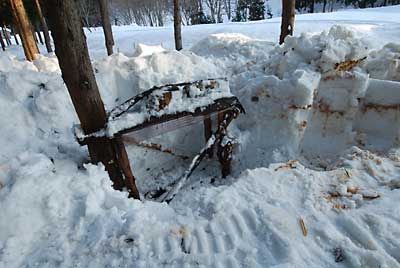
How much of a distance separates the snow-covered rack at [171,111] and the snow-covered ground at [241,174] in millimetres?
576

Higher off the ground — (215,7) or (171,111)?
(215,7)

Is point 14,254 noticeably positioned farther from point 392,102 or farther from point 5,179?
point 392,102

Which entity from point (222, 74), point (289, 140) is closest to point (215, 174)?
point (289, 140)

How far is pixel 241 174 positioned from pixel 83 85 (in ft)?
6.92

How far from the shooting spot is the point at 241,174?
125 inches

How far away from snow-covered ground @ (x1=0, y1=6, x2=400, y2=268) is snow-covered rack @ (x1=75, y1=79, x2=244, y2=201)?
576 millimetres

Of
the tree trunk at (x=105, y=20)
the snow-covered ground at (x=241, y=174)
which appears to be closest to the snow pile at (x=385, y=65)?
the snow-covered ground at (x=241, y=174)

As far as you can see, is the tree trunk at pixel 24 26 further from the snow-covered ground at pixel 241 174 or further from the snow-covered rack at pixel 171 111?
the snow-covered rack at pixel 171 111

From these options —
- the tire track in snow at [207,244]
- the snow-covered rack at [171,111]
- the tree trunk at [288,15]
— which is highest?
the tree trunk at [288,15]

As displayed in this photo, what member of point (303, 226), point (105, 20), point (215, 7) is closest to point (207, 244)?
point (303, 226)

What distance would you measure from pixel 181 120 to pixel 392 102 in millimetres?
3535

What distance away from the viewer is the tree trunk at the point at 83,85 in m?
2.48

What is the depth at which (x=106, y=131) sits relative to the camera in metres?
3.12

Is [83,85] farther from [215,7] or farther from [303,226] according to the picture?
[215,7]
